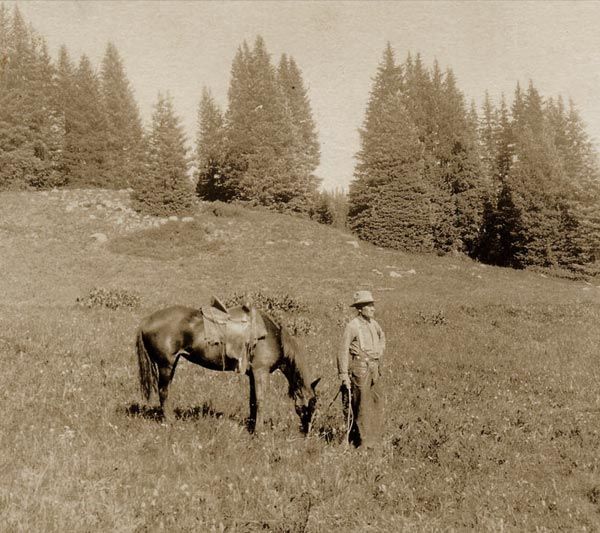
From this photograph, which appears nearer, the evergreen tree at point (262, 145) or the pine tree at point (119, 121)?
the evergreen tree at point (262, 145)

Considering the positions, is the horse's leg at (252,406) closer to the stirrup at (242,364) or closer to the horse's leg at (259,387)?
the horse's leg at (259,387)

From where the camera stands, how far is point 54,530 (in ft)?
15.1

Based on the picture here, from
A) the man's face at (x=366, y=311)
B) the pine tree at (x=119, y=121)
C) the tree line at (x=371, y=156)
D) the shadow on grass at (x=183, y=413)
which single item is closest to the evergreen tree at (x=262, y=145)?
the tree line at (x=371, y=156)

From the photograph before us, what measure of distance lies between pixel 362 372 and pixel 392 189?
111 ft

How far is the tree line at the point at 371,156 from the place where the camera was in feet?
129

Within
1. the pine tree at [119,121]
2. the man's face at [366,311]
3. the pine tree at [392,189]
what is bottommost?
the man's face at [366,311]

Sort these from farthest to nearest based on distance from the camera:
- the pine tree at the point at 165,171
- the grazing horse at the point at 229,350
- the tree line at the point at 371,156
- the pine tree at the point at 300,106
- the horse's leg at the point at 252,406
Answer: the pine tree at the point at 300,106 < the tree line at the point at 371,156 < the pine tree at the point at 165,171 < the horse's leg at the point at 252,406 < the grazing horse at the point at 229,350

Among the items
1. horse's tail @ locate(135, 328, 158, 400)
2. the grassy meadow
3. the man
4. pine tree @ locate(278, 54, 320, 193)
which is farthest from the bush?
pine tree @ locate(278, 54, 320, 193)

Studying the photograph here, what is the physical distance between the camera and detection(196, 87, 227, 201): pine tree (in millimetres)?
49359

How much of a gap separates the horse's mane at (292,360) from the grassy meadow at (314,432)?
712 millimetres

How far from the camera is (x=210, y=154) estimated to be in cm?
5116

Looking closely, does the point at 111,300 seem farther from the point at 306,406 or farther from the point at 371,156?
the point at 371,156

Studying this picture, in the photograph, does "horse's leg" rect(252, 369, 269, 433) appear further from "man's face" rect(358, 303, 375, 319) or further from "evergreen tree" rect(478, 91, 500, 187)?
"evergreen tree" rect(478, 91, 500, 187)

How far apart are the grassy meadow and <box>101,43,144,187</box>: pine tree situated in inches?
1191
